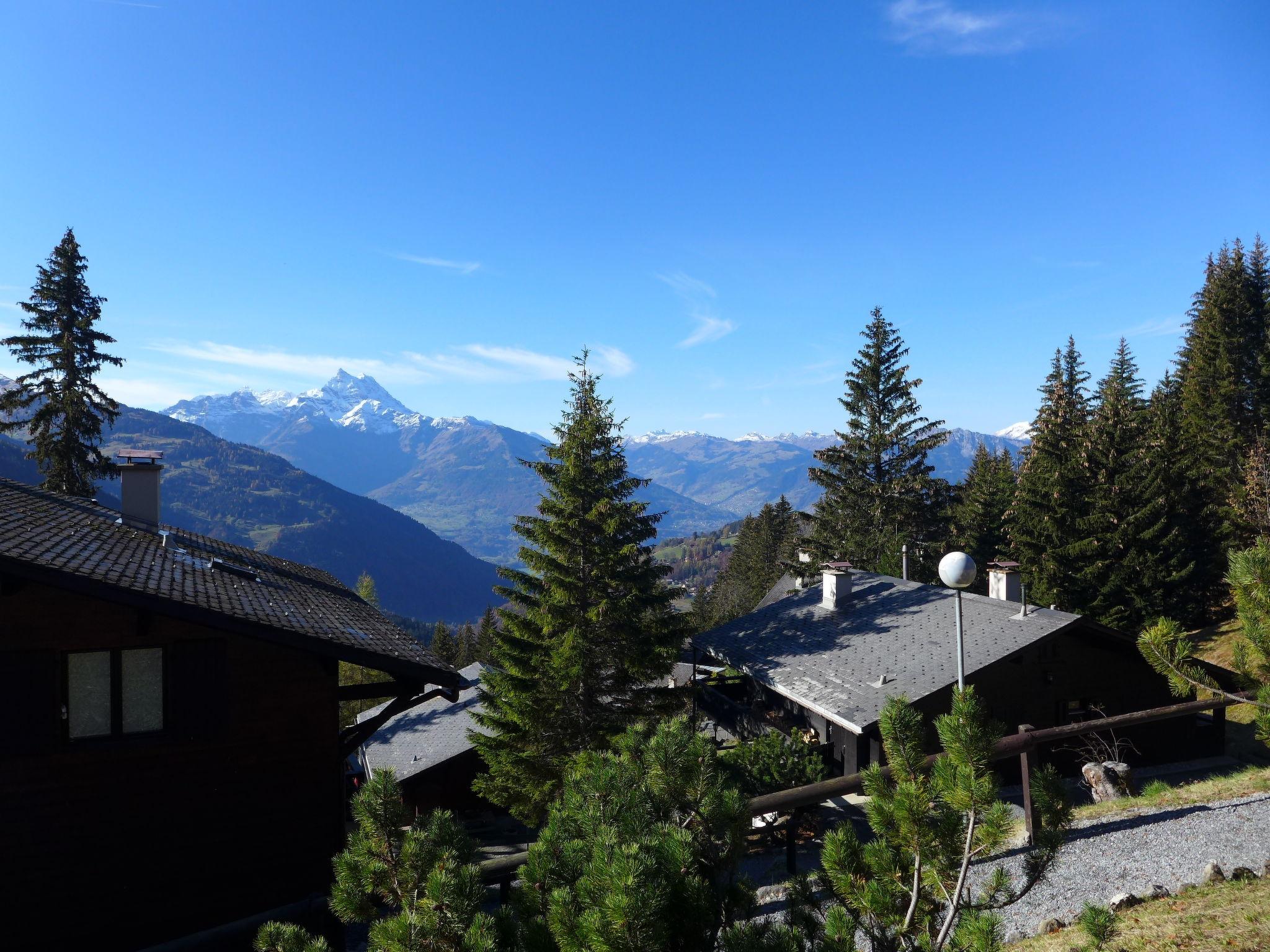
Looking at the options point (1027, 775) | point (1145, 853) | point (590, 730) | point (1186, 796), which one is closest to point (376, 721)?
point (1027, 775)

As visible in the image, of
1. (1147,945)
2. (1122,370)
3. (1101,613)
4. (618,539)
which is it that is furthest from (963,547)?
(1147,945)

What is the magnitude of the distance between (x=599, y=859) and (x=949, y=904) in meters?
1.94

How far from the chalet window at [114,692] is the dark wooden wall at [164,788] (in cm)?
13

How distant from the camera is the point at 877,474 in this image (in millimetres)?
42875

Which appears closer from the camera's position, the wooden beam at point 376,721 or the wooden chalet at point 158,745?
the wooden chalet at point 158,745

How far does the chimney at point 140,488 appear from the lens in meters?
13.1

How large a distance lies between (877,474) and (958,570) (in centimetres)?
3498

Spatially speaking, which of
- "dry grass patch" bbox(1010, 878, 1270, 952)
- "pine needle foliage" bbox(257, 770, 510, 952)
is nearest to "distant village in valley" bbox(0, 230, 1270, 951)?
"pine needle foliage" bbox(257, 770, 510, 952)

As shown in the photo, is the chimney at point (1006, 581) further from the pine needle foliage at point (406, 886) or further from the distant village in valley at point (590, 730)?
the pine needle foliage at point (406, 886)

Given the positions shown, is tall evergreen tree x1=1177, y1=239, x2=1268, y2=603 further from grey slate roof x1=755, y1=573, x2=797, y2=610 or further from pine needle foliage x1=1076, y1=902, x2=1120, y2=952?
pine needle foliage x1=1076, y1=902, x2=1120, y2=952

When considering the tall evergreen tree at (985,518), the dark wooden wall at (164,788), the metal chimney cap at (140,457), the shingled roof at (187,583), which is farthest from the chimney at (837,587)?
the tall evergreen tree at (985,518)

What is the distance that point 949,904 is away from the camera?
382 centimetres

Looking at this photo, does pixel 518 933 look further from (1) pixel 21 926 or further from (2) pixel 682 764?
(1) pixel 21 926

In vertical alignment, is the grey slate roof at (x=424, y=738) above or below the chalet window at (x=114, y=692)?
below
